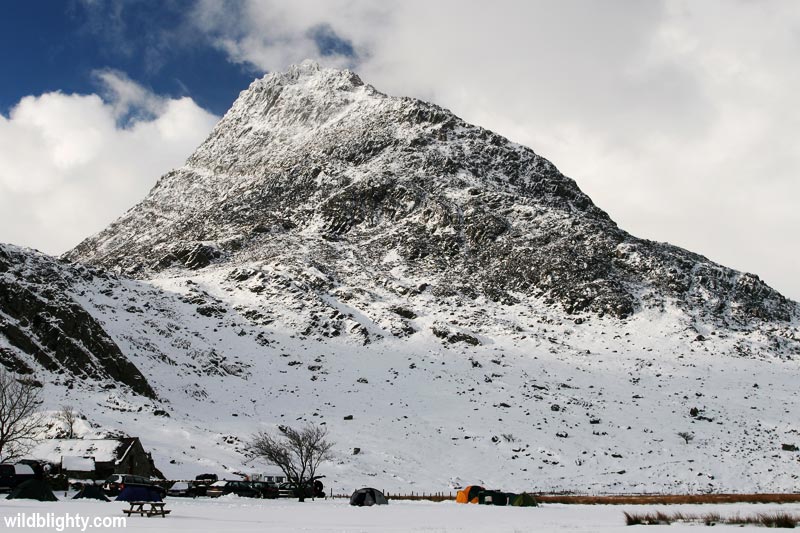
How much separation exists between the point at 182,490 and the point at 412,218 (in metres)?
92.9

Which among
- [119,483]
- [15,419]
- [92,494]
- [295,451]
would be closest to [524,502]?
[295,451]

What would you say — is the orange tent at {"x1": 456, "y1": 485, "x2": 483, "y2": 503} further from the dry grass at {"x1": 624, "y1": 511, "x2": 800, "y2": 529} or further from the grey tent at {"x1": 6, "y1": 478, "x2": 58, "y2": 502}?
the grey tent at {"x1": 6, "y1": 478, "x2": 58, "y2": 502}

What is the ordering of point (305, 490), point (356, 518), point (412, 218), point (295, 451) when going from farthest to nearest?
point (412, 218) < point (295, 451) < point (305, 490) < point (356, 518)

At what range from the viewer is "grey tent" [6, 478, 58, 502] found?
3075cm

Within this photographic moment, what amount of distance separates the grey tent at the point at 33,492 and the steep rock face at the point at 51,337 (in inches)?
1167

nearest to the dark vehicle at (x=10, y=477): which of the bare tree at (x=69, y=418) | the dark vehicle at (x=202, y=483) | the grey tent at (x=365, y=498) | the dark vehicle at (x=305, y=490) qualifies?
the dark vehicle at (x=202, y=483)

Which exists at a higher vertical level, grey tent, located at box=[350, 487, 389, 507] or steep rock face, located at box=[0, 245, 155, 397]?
steep rock face, located at box=[0, 245, 155, 397]

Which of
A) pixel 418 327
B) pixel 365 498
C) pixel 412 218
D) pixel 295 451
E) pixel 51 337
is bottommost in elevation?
pixel 365 498

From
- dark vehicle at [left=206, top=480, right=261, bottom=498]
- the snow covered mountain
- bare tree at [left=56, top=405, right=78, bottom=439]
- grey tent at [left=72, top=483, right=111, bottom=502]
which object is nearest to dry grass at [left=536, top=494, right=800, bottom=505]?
the snow covered mountain

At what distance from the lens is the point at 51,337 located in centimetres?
6356

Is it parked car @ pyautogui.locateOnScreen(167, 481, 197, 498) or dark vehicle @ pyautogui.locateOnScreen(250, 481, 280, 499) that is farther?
dark vehicle @ pyautogui.locateOnScreen(250, 481, 280, 499)

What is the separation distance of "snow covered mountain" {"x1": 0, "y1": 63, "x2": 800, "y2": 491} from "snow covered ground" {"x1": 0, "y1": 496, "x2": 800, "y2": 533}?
18.3 m

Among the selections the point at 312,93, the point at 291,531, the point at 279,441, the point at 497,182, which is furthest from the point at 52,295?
the point at 312,93

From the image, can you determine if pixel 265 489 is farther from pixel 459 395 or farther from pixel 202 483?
pixel 459 395
